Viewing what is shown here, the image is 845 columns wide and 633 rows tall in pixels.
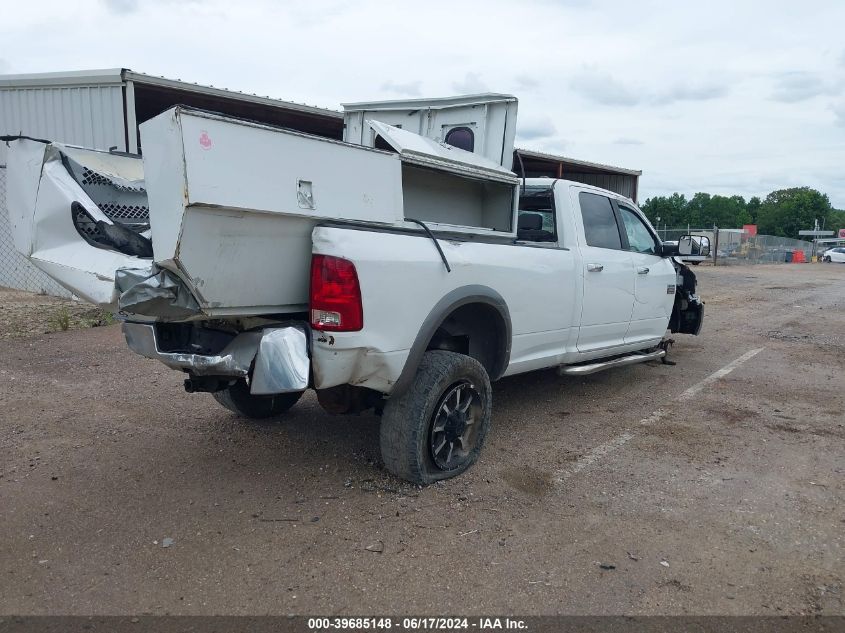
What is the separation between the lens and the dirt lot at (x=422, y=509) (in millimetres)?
2916

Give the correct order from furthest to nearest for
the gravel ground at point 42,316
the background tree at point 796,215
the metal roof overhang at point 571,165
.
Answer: the background tree at point 796,215 < the metal roof overhang at point 571,165 < the gravel ground at point 42,316

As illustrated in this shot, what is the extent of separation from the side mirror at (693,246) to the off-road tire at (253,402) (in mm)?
4007

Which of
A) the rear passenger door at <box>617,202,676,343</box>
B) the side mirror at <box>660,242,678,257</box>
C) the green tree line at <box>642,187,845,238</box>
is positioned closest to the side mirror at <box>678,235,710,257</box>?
the side mirror at <box>660,242,678,257</box>

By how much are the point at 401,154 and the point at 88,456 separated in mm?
2898

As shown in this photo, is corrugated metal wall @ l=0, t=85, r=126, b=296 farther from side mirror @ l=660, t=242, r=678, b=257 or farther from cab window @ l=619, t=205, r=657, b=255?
side mirror @ l=660, t=242, r=678, b=257

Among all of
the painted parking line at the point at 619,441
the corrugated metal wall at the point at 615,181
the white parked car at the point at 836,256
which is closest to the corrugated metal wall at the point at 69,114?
the painted parking line at the point at 619,441

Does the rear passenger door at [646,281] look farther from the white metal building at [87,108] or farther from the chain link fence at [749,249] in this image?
the chain link fence at [749,249]

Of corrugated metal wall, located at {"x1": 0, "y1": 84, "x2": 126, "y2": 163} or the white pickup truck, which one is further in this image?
corrugated metal wall, located at {"x1": 0, "y1": 84, "x2": 126, "y2": 163}

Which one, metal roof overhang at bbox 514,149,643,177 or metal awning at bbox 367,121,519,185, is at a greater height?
metal roof overhang at bbox 514,149,643,177

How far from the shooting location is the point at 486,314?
448 centimetres

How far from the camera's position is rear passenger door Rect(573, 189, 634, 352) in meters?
5.39

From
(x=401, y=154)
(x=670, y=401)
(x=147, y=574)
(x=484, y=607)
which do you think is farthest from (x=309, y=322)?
(x=670, y=401)

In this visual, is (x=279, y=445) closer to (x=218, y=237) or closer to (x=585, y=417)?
(x=218, y=237)

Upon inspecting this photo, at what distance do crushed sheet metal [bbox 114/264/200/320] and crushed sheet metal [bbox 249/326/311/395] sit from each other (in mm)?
391
